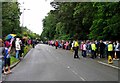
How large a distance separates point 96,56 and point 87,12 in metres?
14.4

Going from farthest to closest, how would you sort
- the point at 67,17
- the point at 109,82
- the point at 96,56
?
the point at 67,17 → the point at 96,56 → the point at 109,82

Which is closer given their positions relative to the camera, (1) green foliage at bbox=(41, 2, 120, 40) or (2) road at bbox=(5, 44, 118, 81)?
(2) road at bbox=(5, 44, 118, 81)

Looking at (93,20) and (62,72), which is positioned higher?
(93,20)

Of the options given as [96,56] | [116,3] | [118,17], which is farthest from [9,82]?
[96,56]

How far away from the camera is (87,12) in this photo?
5091cm

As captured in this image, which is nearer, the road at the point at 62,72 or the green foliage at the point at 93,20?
the road at the point at 62,72

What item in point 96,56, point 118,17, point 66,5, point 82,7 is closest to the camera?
point 118,17

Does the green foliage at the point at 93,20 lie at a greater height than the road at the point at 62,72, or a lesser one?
greater

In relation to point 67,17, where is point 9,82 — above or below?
below

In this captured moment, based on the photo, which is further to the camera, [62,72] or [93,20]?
[93,20]

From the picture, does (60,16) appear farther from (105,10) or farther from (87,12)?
(105,10)

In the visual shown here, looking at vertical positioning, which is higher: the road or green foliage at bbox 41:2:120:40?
green foliage at bbox 41:2:120:40

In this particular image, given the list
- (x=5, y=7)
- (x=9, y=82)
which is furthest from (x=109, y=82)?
(x=5, y=7)

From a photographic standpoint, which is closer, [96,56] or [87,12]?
[96,56]
